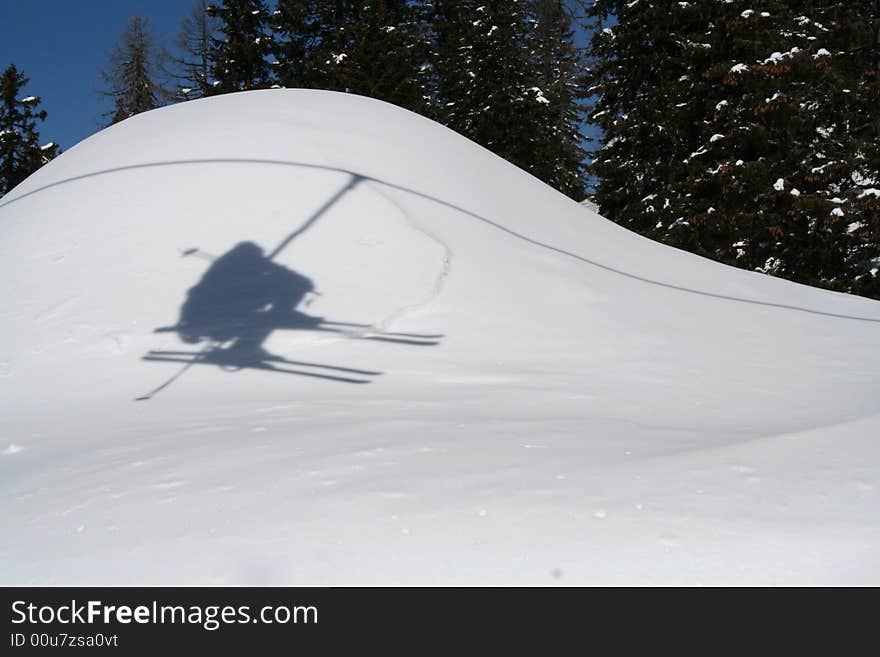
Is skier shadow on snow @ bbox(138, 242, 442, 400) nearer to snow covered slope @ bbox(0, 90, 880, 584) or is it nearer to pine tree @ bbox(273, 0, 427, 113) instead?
snow covered slope @ bbox(0, 90, 880, 584)

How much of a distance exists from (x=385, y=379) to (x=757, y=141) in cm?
1007

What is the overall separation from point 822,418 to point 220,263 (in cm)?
332

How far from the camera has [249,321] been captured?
3.90 m

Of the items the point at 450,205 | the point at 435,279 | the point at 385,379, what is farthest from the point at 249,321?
the point at 450,205

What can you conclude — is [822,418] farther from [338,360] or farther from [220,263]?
[220,263]

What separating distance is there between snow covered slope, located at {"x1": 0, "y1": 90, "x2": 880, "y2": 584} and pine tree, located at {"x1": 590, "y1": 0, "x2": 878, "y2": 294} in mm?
5278

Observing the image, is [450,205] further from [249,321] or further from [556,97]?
[556,97]

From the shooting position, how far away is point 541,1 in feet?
69.5

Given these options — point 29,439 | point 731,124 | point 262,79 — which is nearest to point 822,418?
point 29,439

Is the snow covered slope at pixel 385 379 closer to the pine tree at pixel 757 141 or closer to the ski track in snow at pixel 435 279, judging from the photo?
the ski track in snow at pixel 435 279

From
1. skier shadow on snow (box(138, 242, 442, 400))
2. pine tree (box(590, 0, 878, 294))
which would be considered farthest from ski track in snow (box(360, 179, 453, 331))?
pine tree (box(590, 0, 878, 294))

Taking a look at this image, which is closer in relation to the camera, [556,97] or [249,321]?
[249,321]

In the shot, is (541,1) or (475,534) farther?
(541,1)

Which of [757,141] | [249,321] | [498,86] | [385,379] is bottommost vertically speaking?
[385,379]
